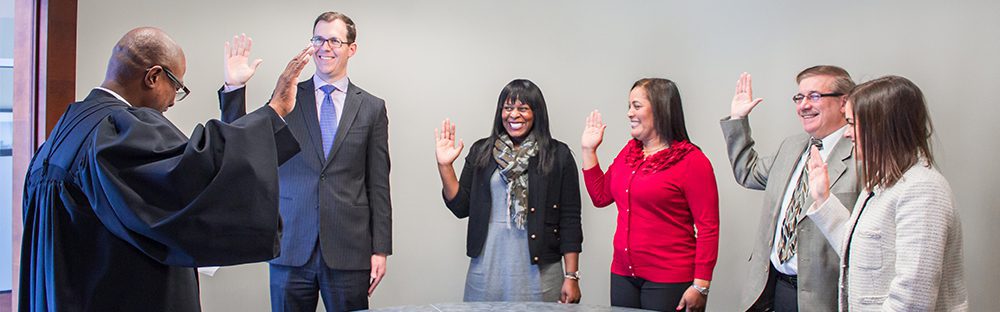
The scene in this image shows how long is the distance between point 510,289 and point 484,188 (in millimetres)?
379

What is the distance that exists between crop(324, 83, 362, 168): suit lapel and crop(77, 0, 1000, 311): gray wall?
856 mm

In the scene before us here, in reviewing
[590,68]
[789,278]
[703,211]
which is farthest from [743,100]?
[590,68]

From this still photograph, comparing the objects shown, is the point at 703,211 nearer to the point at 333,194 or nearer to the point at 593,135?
the point at 593,135

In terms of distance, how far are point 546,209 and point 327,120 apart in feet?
2.80

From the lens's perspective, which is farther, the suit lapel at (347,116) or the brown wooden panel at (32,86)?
the brown wooden panel at (32,86)

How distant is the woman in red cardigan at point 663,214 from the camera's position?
2742mm

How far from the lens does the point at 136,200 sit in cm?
176

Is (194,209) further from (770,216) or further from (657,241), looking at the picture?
(770,216)

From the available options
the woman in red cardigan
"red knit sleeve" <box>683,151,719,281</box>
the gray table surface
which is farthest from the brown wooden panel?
"red knit sleeve" <box>683,151,719,281</box>

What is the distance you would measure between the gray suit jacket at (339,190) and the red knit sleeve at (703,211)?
1078 millimetres

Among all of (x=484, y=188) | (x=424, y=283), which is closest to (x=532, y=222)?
(x=484, y=188)

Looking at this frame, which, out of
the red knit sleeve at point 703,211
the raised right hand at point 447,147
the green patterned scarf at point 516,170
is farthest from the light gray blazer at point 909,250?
the raised right hand at point 447,147

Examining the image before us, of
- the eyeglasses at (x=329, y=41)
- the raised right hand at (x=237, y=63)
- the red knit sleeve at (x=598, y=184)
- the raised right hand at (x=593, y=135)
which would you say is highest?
the eyeglasses at (x=329, y=41)

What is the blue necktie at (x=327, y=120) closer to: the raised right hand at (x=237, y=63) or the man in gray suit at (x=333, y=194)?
the man in gray suit at (x=333, y=194)
